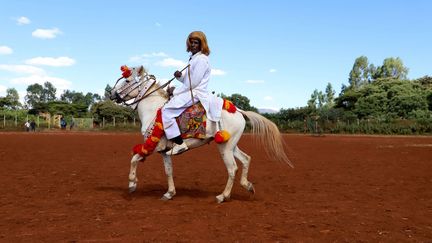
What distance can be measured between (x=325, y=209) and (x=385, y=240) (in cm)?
167

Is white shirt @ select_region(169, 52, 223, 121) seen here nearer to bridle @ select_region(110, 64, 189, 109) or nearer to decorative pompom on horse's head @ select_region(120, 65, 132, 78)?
bridle @ select_region(110, 64, 189, 109)

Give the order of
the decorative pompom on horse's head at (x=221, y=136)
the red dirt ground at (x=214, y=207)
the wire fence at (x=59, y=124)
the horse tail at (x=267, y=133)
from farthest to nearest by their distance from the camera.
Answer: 1. the wire fence at (x=59, y=124)
2. the horse tail at (x=267, y=133)
3. the decorative pompom on horse's head at (x=221, y=136)
4. the red dirt ground at (x=214, y=207)

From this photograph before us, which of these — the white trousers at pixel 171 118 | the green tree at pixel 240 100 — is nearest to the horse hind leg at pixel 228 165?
the white trousers at pixel 171 118

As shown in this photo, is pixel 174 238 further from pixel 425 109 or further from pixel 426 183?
pixel 425 109

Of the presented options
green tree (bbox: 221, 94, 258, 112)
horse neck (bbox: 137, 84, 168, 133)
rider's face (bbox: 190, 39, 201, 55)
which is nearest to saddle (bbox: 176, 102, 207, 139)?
horse neck (bbox: 137, 84, 168, 133)

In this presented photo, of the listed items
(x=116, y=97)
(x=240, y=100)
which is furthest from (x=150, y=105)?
(x=240, y=100)

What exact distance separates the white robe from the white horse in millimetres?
204

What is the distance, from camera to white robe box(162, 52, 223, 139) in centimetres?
648

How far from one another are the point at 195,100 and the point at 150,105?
2.89ft

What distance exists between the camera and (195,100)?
21.6 feet

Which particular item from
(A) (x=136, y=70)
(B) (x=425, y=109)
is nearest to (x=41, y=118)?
(B) (x=425, y=109)

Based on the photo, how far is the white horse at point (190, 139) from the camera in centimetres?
664

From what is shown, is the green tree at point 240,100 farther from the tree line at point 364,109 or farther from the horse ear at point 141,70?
the horse ear at point 141,70

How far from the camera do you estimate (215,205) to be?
6375 mm
